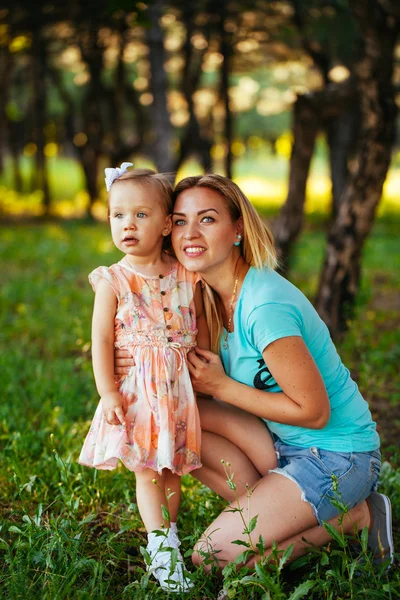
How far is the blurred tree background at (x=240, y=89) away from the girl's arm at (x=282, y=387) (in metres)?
2.10

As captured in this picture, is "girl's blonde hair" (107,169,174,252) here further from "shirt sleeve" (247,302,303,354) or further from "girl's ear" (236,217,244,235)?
"shirt sleeve" (247,302,303,354)

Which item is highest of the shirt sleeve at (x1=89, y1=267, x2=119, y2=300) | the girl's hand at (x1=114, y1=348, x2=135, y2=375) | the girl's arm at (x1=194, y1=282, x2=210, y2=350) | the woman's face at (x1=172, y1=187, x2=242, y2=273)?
the woman's face at (x1=172, y1=187, x2=242, y2=273)

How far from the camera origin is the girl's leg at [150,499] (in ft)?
8.76

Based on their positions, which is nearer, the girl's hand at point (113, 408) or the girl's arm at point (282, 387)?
the girl's arm at point (282, 387)

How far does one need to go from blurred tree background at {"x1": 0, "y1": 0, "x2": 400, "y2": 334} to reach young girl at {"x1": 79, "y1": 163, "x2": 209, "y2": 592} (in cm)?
153

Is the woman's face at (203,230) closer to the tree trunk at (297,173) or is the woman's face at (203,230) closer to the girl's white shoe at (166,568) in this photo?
the girl's white shoe at (166,568)

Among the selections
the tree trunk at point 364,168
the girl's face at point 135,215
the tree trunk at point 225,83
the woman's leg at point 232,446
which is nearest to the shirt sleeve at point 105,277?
the girl's face at point 135,215

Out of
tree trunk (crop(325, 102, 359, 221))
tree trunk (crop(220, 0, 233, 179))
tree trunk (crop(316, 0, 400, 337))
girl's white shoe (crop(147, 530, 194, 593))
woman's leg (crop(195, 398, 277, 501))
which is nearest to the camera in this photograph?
girl's white shoe (crop(147, 530, 194, 593))

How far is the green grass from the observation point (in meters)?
2.42

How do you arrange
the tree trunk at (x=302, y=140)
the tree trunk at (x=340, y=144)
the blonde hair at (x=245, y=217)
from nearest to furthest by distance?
the blonde hair at (x=245, y=217) < the tree trunk at (x=302, y=140) < the tree trunk at (x=340, y=144)

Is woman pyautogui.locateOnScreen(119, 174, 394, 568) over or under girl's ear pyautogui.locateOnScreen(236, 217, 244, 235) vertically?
under

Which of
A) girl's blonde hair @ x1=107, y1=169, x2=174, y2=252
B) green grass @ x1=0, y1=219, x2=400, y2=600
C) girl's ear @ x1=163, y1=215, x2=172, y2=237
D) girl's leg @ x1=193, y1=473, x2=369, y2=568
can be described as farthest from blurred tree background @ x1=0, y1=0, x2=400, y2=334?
girl's leg @ x1=193, y1=473, x2=369, y2=568

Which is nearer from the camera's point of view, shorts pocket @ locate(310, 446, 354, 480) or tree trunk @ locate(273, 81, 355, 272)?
shorts pocket @ locate(310, 446, 354, 480)

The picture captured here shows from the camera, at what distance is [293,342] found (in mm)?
2465
